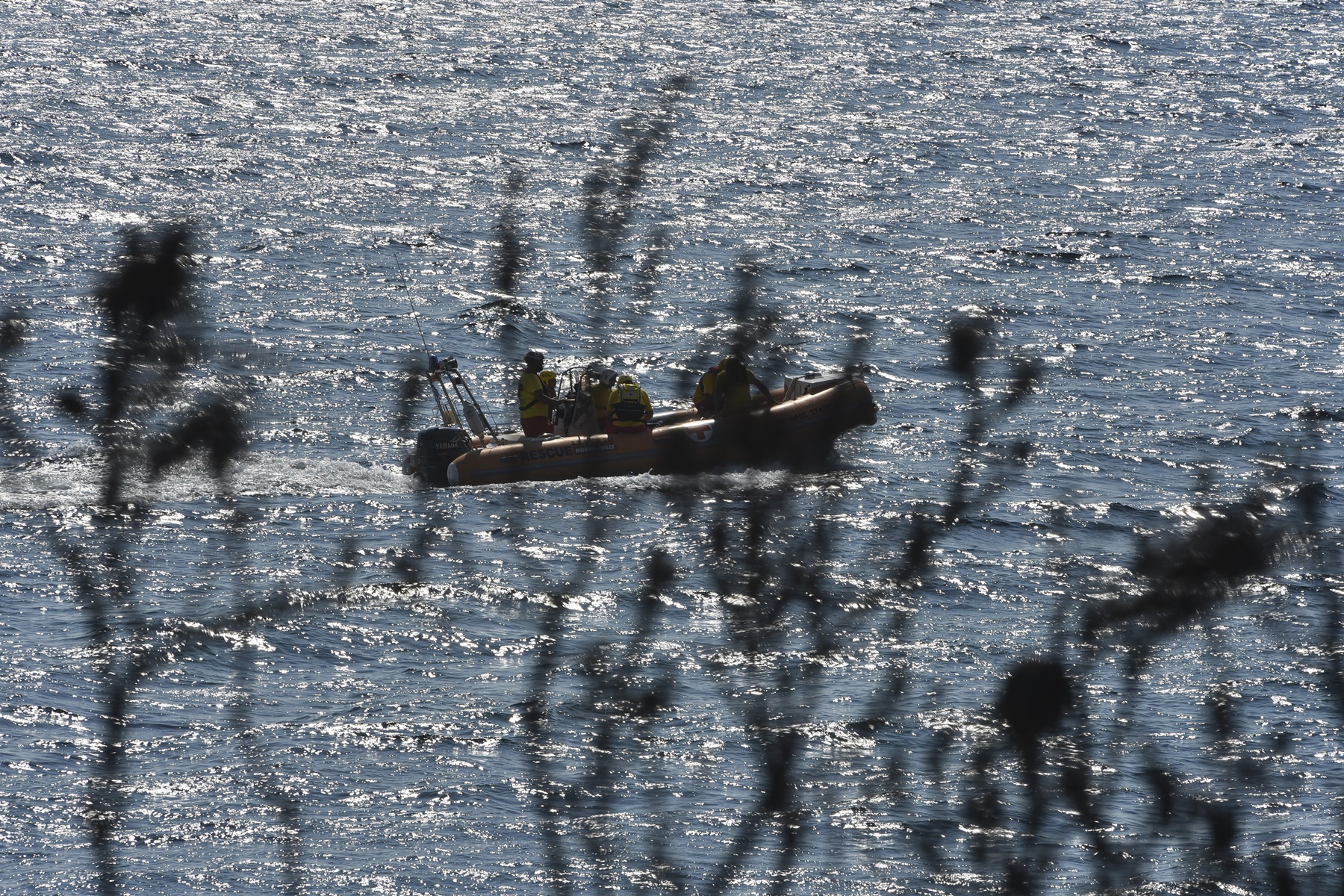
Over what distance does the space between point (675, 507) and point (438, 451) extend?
2492 mm

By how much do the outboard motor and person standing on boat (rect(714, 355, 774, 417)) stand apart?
263 centimetres

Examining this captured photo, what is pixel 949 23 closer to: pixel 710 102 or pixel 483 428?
pixel 710 102

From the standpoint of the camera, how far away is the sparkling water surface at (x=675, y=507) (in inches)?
394

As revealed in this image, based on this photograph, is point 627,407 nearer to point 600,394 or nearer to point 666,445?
point 600,394

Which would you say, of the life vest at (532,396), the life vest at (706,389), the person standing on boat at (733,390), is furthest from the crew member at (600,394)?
the person standing on boat at (733,390)

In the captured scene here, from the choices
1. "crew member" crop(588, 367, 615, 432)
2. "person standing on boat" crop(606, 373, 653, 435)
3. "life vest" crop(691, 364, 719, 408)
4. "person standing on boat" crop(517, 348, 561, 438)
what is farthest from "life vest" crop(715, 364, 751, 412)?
"person standing on boat" crop(517, 348, 561, 438)

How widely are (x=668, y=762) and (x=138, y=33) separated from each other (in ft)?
152

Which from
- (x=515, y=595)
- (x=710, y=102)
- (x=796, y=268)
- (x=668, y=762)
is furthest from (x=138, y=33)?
(x=668, y=762)

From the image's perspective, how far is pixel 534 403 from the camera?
696 inches

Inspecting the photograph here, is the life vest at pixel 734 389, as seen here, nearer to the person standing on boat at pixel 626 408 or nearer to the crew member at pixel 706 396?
the crew member at pixel 706 396

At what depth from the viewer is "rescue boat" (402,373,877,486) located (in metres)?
17.1

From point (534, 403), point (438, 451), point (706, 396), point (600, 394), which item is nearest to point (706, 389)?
point (706, 396)

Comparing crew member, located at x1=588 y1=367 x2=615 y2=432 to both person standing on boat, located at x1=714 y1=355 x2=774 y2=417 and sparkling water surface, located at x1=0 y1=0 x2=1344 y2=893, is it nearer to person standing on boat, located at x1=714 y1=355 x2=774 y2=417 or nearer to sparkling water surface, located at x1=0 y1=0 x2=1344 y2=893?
sparkling water surface, located at x1=0 y1=0 x2=1344 y2=893

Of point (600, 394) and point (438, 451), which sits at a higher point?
point (600, 394)
